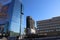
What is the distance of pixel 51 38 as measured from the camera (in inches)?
708

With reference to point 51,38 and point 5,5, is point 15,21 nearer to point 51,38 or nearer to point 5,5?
point 5,5

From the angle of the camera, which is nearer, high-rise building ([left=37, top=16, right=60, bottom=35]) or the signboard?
the signboard

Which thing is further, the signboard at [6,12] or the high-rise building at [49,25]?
the high-rise building at [49,25]

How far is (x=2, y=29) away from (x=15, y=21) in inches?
162

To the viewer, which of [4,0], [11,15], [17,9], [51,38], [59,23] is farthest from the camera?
[59,23]

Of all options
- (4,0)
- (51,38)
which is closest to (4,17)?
(4,0)

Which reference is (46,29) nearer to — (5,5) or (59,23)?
(59,23)

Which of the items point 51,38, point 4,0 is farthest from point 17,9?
point 51,38

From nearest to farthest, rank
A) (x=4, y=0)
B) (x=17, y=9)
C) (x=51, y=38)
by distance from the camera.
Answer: (x=51, y=38) → (x=17, y=9) → (x=4, y=0)

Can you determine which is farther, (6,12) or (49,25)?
(49,25)

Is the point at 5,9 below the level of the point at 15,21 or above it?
above

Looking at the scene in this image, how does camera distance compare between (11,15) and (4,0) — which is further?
(4,0)

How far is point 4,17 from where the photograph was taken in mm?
28156

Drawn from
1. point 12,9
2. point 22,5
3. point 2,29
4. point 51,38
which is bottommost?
point 51,38
